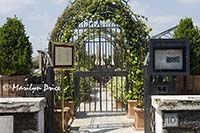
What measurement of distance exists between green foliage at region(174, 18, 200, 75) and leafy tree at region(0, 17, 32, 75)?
307cm

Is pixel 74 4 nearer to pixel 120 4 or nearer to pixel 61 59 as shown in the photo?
pixel 120 4

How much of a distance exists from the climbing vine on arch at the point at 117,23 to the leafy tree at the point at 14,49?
212 centimetres

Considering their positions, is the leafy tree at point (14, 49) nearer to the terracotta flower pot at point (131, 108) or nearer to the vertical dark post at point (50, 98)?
the vertical dark post at point (50, 98)

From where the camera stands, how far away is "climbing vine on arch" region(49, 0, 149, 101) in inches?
386

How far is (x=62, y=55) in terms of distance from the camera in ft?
22.9

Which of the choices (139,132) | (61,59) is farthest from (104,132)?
(61,59)

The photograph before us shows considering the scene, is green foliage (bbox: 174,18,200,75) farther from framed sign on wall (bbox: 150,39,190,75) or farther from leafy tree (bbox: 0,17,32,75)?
leafy tree (bbox: 0,17,32,75)

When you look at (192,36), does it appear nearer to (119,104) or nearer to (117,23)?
(117,23)

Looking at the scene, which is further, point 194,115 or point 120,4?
point 120,4

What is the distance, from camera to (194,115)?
4621 millimetres

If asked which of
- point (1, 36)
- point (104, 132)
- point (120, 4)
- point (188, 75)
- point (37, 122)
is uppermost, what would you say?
point (120, 4)

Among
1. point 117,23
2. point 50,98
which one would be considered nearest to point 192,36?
point 117,23

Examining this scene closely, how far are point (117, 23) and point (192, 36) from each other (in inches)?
98.9

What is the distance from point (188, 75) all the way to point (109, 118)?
110 inches
